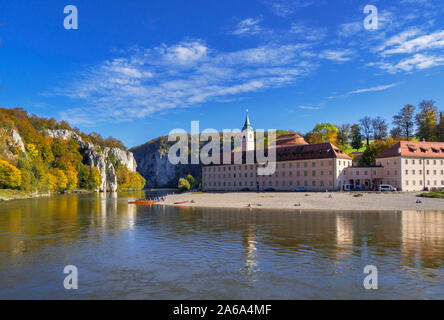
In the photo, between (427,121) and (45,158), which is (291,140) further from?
(45,158)

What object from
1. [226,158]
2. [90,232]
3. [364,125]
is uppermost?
[364,125]

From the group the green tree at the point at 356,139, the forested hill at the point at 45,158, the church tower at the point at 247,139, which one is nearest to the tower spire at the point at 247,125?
the church tower at the point at 247,139

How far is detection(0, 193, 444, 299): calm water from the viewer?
13.8m

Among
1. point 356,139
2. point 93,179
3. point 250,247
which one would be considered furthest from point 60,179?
point 250,247

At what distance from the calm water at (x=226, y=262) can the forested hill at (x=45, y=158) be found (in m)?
86.0

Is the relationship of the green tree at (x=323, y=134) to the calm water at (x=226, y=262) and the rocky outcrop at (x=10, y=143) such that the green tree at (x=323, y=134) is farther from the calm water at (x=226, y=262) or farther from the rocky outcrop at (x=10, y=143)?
the rocky outcrop at (x=10, y=143)

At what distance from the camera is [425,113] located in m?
116

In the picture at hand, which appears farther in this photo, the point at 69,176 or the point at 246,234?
the point at 69,176

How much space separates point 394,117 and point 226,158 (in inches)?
2591

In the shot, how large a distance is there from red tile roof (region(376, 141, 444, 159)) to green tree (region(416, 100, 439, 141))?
23510mm

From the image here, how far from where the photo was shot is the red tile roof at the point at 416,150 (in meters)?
79.8

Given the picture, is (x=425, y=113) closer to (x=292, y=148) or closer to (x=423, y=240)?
(x=292, y=148)
